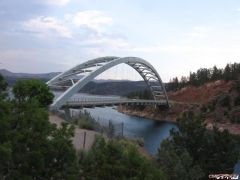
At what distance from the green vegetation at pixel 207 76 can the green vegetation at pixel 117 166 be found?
3864 inches

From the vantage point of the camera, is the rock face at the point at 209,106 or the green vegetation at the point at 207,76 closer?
the rock face at the point at 209,106

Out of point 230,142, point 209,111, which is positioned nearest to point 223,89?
point 209,111

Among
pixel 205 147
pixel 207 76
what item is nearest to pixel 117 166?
pixel 205 147

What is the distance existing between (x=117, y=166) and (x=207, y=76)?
381ft

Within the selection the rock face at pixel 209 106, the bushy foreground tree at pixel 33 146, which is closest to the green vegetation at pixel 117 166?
the bushy foreground tree at pixel 33 146

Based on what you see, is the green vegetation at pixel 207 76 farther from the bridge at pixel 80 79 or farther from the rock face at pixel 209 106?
the bridge at pixel 80 79

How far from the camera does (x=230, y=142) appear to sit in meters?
24.8

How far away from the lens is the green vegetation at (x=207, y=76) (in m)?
112

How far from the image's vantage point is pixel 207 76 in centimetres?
12538

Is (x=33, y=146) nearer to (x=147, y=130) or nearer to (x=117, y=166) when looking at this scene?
(x=117, y=166)

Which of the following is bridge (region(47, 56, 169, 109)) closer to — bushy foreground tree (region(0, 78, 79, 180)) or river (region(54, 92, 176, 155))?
river (region(54, 92, 176, 155))

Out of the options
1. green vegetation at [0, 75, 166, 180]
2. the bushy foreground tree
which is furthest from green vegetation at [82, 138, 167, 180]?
the bushy foreground tree

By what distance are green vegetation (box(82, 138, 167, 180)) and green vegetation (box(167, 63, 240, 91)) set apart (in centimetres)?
9815

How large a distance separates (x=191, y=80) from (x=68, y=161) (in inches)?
4659
